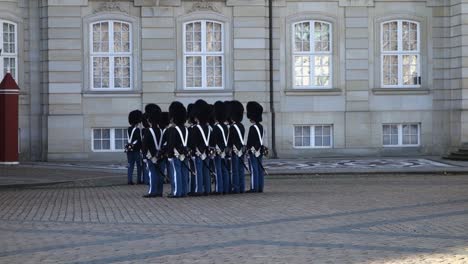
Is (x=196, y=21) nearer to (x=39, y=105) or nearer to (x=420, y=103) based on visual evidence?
(x=39, y=105)

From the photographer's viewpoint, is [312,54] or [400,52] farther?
[400,52]

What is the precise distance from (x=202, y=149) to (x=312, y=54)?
12543 mm

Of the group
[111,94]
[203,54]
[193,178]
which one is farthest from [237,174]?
[203,54]

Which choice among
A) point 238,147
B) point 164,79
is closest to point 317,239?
point 238,147

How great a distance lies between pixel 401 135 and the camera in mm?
30859

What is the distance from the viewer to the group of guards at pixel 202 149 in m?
18.5

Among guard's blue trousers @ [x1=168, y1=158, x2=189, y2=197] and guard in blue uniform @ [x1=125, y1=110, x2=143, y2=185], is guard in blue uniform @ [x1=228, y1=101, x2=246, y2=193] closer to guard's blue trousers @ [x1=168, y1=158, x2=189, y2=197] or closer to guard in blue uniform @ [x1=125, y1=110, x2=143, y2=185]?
guard's blue trousers @ [x1=168, y1=158, x2=189, y2=197]

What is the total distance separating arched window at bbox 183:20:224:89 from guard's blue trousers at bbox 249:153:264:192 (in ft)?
35.9

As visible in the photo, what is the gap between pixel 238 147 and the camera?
753 inches

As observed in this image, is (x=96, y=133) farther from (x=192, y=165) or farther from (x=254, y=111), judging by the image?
(x=192, y=165)

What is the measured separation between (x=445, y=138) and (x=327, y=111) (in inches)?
145

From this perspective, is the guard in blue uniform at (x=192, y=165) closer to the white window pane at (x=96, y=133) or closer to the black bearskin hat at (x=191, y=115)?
the black bearskin hat at (x=191, y=115)

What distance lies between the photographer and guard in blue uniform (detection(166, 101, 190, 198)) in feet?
60.4

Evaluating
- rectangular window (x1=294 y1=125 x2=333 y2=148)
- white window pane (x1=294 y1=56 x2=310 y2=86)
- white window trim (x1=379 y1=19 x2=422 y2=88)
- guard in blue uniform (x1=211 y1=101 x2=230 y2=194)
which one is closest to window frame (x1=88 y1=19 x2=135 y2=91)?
white window pane (x1=294 y1=56 x2=310 y2=86)
